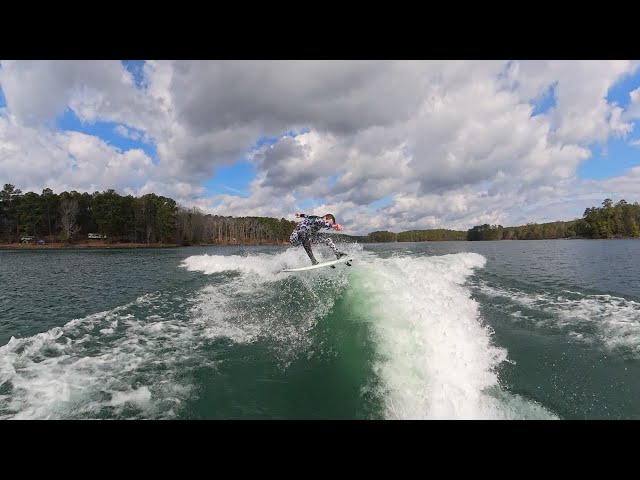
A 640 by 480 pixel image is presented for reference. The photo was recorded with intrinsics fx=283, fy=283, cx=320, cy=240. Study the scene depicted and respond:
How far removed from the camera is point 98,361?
671 cm

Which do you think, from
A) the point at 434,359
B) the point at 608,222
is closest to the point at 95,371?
the point at 434,359

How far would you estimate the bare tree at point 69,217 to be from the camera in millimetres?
75812

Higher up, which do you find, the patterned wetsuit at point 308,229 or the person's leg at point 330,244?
the patterned wetsuit at point 308,229

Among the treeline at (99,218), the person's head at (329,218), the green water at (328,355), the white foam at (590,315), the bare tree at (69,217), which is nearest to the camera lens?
the green water at (328,355)

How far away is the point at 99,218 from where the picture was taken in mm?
83750

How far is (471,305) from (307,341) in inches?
271

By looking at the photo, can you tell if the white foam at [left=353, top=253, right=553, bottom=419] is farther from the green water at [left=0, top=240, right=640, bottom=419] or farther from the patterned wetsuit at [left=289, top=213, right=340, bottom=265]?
the patterned wetsuit at [left=289, top=213, right=340, bottom=265]

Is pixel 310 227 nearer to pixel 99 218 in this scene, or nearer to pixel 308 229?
pixel 308 229

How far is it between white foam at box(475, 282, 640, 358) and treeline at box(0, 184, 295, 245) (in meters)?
97.1

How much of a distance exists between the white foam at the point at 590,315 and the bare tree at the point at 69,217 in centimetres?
9796

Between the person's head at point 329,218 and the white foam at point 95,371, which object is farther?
the person's head at point 329,218

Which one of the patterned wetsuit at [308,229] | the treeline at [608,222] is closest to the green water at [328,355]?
the patterned wetsuit at [308,229]

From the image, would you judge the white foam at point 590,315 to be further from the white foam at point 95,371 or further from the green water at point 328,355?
the white foam at point 95,371
